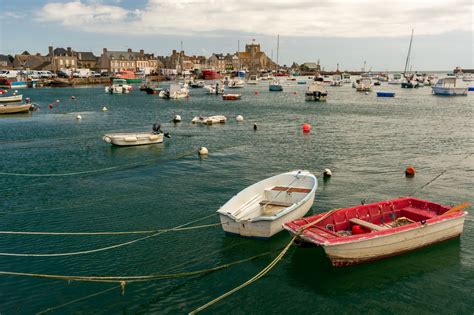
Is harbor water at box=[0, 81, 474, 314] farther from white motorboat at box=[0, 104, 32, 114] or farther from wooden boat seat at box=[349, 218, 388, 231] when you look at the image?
white motorboat at box=[0, 104, 32, 114]

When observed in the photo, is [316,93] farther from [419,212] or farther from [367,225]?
[367,225]

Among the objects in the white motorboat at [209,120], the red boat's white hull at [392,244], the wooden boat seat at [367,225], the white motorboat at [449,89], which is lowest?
the red boat's white hull at [392,244]

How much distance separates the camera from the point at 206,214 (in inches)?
828

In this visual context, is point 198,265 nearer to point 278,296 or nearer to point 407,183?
point 278,296

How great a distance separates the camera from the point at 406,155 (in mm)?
36375

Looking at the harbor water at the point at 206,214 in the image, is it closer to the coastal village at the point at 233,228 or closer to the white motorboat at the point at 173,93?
→ the coastal village at the point at 233,228

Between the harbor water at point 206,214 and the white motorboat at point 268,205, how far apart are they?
2.41ft

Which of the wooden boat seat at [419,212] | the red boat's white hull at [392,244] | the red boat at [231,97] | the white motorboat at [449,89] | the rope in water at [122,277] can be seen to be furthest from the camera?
the white motorboat at [449,89]

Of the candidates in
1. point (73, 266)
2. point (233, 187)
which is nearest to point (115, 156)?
point (233, 187)

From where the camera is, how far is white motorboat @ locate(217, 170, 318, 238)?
677 inches

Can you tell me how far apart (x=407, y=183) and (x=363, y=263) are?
45.0 ft

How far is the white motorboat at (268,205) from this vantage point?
17.2 m

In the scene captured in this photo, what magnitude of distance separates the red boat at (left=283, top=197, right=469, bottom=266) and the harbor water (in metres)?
0.61

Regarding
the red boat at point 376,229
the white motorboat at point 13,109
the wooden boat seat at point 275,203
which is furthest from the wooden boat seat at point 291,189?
the white motorboat at point 13,109
